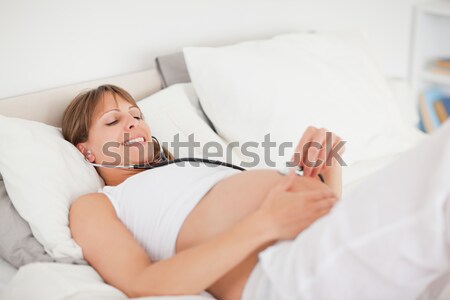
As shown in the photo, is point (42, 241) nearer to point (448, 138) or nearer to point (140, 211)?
point (140, 211)

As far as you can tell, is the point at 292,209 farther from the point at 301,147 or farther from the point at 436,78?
the point at 436,78

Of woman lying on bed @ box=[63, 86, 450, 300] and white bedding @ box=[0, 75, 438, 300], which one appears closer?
woman lying on bed @ box=[63, 86, 450, 300]

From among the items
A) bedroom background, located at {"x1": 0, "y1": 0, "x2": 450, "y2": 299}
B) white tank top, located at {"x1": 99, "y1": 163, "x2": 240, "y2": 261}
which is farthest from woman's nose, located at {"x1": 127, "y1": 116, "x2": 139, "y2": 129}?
bedroom background, located at {"x1": 0, "y1": 0, "x2": 450, "y2": 299}

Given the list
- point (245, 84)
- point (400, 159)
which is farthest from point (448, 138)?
point (245, 84)

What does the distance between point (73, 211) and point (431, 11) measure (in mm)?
2134

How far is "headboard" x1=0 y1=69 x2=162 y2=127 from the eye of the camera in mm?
1489

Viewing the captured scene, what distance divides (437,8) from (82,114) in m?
1.95

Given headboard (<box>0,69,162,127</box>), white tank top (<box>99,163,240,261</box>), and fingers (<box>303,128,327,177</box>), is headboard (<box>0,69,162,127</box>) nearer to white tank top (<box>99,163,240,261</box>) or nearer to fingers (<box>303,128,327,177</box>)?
white tank top (<box>99,163,240,261</box>)

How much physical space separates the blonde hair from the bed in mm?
126

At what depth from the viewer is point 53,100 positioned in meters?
1.56

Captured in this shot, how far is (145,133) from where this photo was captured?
1.40m

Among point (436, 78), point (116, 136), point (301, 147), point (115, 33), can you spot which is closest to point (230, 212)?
point (301, 147)

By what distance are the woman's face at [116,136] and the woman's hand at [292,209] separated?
43 cm

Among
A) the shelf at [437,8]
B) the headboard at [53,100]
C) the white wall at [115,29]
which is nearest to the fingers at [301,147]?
the headboard at [53,100]
